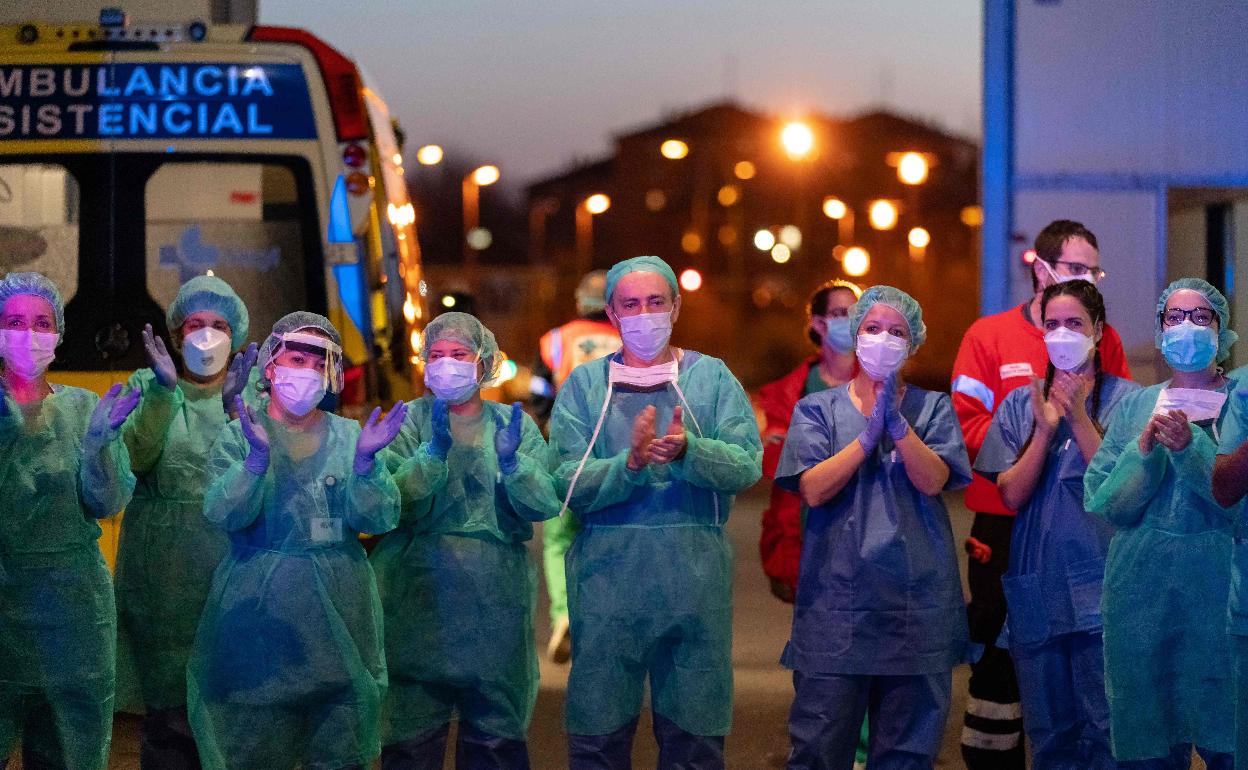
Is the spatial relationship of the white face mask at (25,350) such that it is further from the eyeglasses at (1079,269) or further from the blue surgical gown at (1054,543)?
the eyeglasses at (1079,269)

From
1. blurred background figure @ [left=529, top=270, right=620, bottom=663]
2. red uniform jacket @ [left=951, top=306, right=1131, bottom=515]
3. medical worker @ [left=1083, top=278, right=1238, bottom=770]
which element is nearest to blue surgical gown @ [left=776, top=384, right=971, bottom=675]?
medical worker @ [left=1083, top=278, right=1238, bottom=770]

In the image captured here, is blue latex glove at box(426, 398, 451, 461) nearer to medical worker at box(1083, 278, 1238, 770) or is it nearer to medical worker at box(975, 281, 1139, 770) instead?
medical worker at box(975, 281, 1139, 770)

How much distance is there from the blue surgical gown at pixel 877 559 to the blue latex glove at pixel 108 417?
1.98 meters

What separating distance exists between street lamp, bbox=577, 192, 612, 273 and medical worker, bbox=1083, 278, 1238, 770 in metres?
29.5

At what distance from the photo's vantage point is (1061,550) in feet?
18.5

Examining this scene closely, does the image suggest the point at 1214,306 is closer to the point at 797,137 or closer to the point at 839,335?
the point at 839,335

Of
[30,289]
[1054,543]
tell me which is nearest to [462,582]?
[30,289]

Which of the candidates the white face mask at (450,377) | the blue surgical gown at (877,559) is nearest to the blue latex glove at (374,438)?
the white face mask at (450,377)

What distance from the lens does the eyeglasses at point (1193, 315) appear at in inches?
207

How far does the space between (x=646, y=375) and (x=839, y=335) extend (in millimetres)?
1688

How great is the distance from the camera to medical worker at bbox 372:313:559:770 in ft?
18.1

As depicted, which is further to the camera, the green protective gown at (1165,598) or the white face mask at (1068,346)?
the white face mask at (1068,346)

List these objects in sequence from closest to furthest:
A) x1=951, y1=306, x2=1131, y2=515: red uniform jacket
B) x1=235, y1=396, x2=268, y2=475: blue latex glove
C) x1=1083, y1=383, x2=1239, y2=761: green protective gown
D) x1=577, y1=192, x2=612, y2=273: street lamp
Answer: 1. x1=235, y1=396, x2=268, y2=475: blue latex glove
2. x1=1083, y1=383, x2=1239, y2=761: green protective gown
3. x1=951, y1=306, x2=1131, y2=515: red uniform jacket
4. x1=577, y1=192, x2=612, y2=273: street lamp

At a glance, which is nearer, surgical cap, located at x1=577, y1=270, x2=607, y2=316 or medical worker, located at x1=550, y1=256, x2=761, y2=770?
medical worker, located at x1=550, y1=256, x2=761, y2=770
